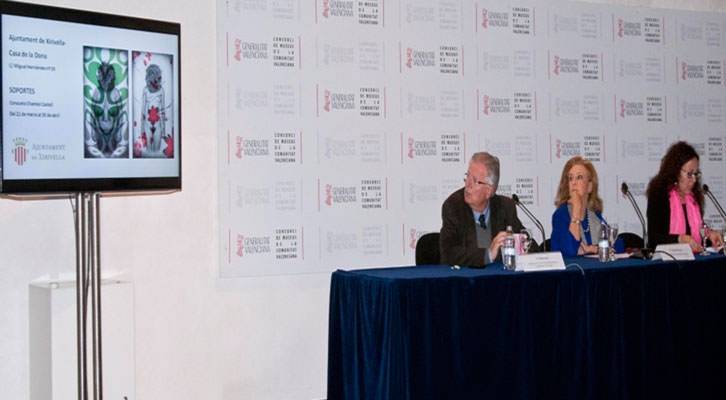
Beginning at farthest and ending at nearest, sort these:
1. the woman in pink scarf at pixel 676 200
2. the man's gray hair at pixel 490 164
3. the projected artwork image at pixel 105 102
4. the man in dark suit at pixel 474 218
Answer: the woman in pink scarf at pixel 676 200 → the man's gray hair at pixel 490 164 → the man in dark suit at pixel 474 218 → the projected artwork image at pixel 105 102

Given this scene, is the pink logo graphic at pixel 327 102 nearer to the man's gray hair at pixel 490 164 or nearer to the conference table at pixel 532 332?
the man's gray hair at pixel 490 164

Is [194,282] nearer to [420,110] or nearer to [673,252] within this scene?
[420,110]

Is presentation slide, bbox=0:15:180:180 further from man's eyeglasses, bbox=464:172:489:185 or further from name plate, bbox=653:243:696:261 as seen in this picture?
name plate, bbox=653:243:696:261

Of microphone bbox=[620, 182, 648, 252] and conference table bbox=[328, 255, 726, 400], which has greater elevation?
microphone bbox=[620, 182, 648, 252]

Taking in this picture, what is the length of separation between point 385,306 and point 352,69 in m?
1.73

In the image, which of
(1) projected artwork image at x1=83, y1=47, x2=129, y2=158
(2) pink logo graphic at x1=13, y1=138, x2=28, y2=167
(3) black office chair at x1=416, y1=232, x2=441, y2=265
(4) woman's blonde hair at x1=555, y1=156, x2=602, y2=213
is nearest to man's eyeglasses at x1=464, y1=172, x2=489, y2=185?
(3) black office chair at x1=416, y1=232, x2=441, y2=265

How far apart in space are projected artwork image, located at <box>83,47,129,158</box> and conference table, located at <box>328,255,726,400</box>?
3.80ft

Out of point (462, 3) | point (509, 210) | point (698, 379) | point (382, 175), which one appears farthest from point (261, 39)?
point (698, 379)

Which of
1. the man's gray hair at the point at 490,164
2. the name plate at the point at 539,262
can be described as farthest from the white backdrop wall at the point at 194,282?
the name plate at the point at 539,262

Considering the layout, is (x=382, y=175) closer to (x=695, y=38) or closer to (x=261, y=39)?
(x=261, y=39)

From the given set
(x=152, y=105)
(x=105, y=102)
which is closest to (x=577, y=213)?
(x=152, y=105)

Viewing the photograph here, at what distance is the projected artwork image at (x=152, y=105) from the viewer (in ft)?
10.7

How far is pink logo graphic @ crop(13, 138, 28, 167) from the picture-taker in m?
2.91

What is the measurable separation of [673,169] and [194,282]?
3182 mm
